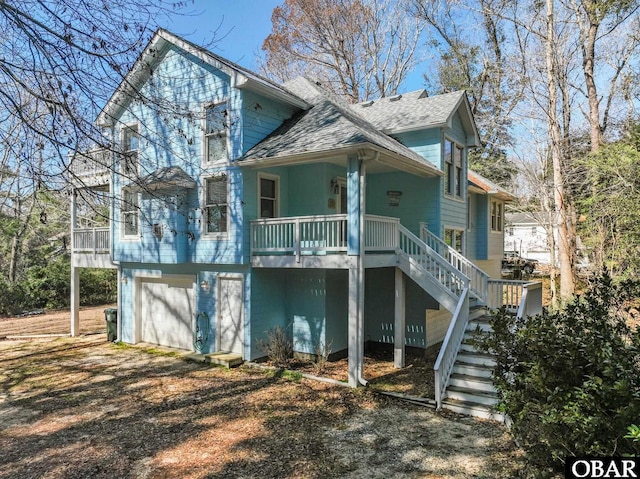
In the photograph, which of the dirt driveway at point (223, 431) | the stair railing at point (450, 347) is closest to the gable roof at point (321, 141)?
the stair railing at point (450, 347)

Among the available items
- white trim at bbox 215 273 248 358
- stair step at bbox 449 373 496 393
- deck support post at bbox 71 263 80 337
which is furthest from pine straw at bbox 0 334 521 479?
deck support post at bbox 71 263 80 337

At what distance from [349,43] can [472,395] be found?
24.1 m

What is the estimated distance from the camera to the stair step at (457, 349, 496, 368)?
26.8ft

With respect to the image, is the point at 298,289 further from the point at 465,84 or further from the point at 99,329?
the point at 465,84

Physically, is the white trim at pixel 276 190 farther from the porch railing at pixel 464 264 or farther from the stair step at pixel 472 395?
the stair step at pixel 472 395

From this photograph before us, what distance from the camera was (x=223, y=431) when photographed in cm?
683

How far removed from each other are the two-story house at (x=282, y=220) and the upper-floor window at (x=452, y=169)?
5cm

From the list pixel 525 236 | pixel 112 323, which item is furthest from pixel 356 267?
pixel 525 236

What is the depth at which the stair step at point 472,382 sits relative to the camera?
306 inches

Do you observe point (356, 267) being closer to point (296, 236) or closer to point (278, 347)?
point (296, 236)

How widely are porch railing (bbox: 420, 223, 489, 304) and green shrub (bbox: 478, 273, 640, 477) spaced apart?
509 centimetres

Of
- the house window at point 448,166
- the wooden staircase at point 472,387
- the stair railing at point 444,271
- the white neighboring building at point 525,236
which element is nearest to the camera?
the wooden staircase at point 472,387

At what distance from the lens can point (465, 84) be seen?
1138 inches

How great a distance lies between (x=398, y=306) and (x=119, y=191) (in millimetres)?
9565
